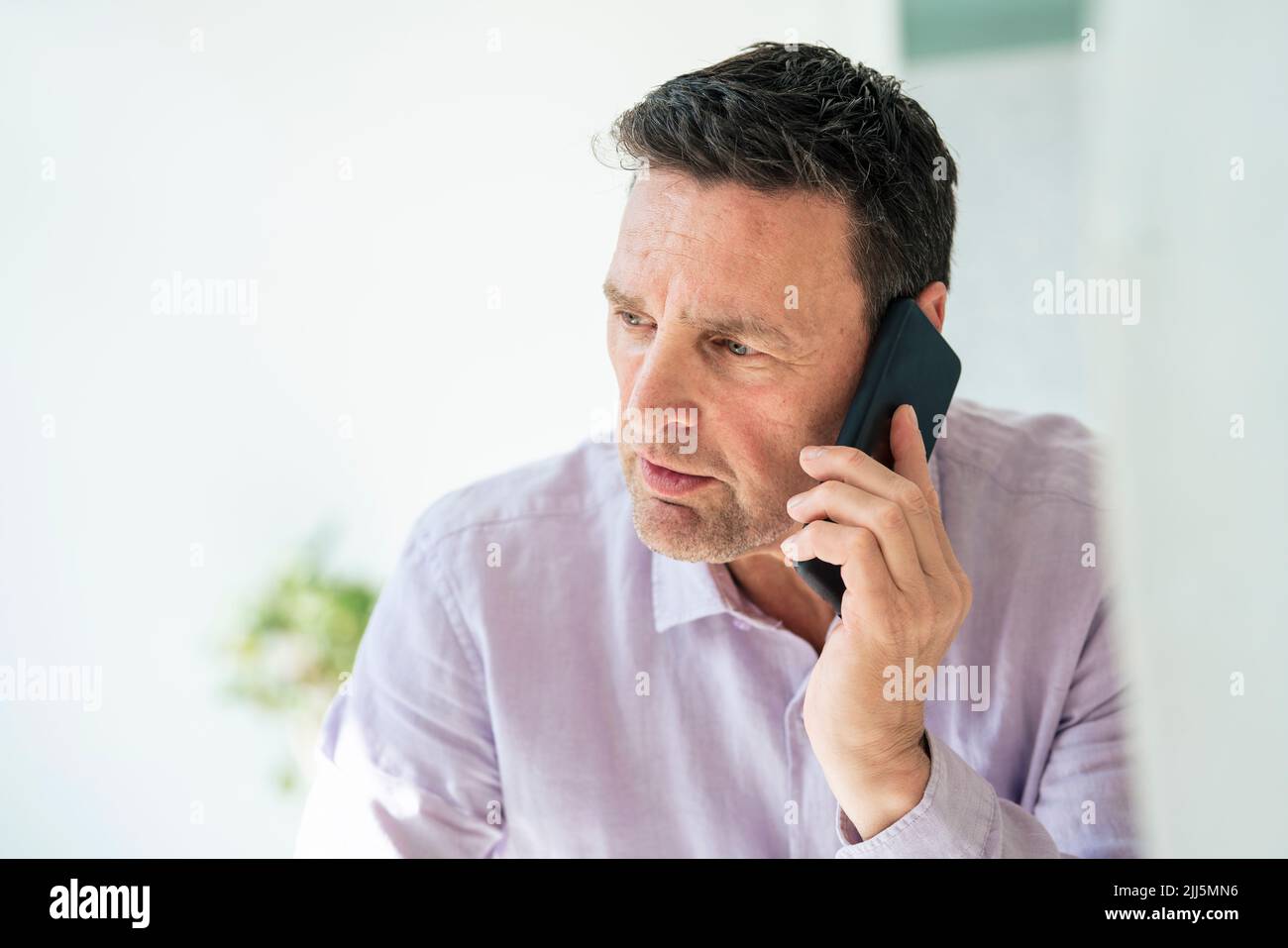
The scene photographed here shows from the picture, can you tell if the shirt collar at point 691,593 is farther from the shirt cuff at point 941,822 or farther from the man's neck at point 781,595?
the shirt cuff at point 941,822

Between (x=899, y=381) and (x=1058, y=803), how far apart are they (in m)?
0.51

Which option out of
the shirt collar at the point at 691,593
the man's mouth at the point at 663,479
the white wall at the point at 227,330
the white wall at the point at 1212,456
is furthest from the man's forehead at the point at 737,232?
the white wall at the point at 227,330

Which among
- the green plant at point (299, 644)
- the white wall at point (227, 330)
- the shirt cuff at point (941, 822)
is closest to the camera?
the shirt cuff at point (941, 822)

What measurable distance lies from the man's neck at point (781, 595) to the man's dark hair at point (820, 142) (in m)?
0.33

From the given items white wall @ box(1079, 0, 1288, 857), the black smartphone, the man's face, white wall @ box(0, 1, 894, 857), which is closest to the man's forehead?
the man's face

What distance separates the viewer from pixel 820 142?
108 centimetres

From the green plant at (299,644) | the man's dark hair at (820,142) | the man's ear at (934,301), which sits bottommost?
the green plant at (299,644)

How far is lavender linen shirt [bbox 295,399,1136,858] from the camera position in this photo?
120cm

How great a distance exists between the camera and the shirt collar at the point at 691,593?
1223 millimetres

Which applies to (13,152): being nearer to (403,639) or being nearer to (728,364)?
(403,639)

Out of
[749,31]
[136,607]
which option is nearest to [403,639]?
[749,31]

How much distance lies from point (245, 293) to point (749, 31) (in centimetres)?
132
